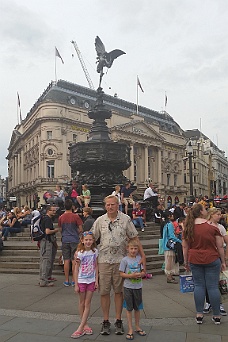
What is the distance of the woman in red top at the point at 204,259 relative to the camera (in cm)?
548

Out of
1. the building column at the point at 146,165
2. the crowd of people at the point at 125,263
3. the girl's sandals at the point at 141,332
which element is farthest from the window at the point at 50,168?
the girl's sandals at the point at 141,332

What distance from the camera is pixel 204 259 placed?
17.9 ft

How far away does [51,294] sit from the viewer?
736 cm

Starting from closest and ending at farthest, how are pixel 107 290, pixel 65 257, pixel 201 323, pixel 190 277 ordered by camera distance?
pixel 107 290 < pixel 201 323 < pixel 190 277 < pixel 65 257

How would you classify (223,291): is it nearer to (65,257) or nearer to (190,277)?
(190,277)

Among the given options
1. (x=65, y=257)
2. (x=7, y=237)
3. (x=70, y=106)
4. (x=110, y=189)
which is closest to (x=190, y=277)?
(x=65, y=257)

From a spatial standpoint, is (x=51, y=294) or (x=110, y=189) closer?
(x=51, y=294)

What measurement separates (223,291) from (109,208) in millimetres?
2731

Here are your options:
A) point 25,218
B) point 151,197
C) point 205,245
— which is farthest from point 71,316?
point 151,197

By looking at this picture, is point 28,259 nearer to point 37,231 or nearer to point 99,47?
point 37,231

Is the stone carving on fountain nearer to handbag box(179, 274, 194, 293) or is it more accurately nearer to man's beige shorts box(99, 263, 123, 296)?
handbag box(179, 274, 194, 293)

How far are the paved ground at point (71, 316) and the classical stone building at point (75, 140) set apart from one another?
43.6 m

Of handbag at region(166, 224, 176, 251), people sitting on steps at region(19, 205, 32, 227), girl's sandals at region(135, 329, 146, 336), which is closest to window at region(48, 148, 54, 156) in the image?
people sitting on steps at region(19, 205, 32, 227)

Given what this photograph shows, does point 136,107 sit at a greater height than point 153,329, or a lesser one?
greater
